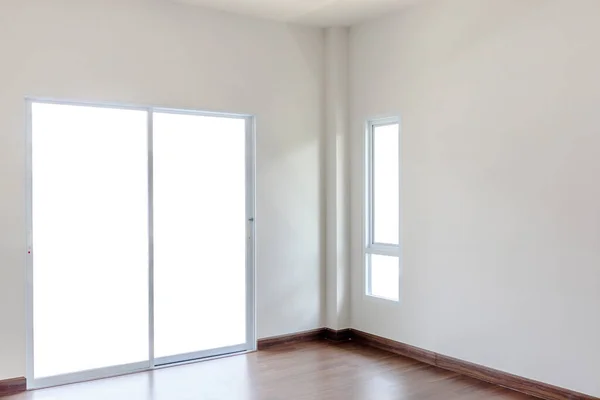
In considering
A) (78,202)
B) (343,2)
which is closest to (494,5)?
(343,2)

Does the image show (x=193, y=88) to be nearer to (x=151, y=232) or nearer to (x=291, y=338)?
(x=151, y=232)

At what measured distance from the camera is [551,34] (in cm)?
377

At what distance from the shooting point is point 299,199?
17.7 feet

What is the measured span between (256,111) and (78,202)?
1.76 meters

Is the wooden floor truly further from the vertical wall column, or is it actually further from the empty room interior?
the vertical wall column

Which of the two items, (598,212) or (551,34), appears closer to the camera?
(598,212)

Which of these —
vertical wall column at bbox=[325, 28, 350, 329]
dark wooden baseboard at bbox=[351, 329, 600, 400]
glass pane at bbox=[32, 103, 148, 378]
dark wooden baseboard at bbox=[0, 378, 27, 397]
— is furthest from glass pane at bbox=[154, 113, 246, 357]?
dark wooden baseboard at bbox=[351, 329, 600, 400]

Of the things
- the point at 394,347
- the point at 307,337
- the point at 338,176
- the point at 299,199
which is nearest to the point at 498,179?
the point at 338,176

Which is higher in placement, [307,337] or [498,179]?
[498,179]

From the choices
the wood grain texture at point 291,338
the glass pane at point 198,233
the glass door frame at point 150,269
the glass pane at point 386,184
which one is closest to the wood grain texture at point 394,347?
the wood grain texture at point 291,338

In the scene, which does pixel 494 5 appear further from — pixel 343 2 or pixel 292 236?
pixel 292 236

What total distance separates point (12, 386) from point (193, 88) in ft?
8.80

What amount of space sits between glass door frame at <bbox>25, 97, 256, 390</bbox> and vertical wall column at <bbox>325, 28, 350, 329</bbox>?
82cm

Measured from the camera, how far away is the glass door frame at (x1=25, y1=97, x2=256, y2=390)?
4082 millimetres
